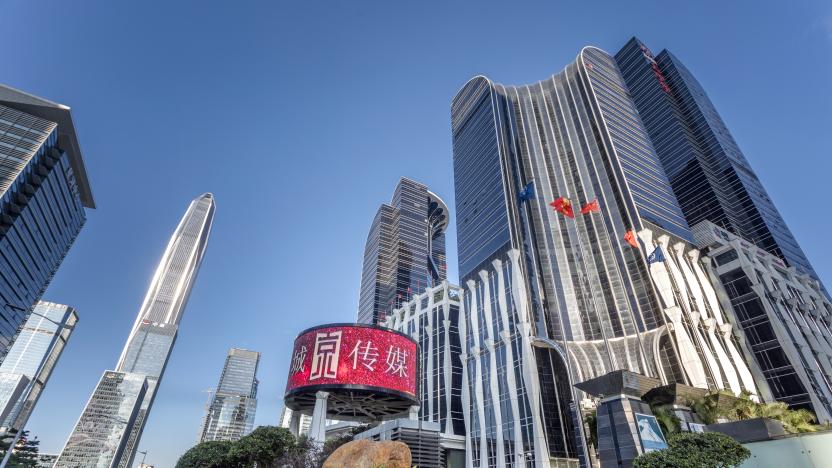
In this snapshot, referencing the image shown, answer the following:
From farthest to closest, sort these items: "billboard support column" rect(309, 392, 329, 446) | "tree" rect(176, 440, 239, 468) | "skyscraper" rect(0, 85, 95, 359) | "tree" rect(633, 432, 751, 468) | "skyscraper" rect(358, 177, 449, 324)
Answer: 1. "skyscraper" rect(358, 177, 449, 324)
2. "skyscraper" rect(0, 85, 95, 359)
3. "tree" rect(176, 440, 239, 468)
4. "billboard support column" rect(309, 392, 329, 446)
5. "tree" rect(633, 432, 751, 468)

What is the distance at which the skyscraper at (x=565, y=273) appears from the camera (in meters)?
63.4

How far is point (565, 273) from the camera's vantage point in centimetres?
8181

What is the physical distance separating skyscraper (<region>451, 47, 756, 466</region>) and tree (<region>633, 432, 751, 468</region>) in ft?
75.3

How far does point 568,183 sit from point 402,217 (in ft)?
364

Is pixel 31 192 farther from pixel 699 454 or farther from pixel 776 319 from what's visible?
pixel 776 319

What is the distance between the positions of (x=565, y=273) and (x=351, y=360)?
59.7 m

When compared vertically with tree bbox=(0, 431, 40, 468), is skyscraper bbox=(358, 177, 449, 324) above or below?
above

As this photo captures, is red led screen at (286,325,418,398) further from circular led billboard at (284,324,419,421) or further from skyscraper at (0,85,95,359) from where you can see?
skyscraper at (0,85,95,359)

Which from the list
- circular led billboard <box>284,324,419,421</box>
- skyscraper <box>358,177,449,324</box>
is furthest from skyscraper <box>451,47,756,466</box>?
skyscraper <box>358,177,449,324</box>

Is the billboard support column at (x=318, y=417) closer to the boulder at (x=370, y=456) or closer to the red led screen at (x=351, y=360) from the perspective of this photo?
the red led screen at (x=351, y=360)

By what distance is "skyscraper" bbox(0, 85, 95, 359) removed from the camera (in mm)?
74875

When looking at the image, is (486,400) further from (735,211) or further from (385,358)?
(735,211)

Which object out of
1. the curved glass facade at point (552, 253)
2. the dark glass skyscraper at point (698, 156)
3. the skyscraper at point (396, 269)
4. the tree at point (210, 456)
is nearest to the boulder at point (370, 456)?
the tree at point (210, 456)

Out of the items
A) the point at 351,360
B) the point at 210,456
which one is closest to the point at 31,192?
the point at 210,456
